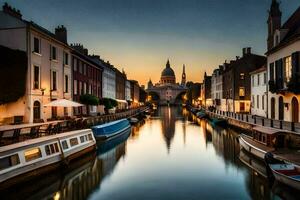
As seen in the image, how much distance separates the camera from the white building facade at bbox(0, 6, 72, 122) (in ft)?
93.1

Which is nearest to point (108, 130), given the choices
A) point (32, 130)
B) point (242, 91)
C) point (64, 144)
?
point (64, 144)

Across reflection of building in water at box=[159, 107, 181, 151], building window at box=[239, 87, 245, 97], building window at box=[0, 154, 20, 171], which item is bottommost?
reflection of building in water at box=[159, 107, 181, 151]

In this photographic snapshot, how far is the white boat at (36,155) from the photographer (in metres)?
15.5

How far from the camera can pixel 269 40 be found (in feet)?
127

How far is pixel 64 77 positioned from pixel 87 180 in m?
21.6

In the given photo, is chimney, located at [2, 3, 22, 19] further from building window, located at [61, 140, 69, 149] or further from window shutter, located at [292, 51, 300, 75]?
window shutter, located at [292, 51, 300, 75]

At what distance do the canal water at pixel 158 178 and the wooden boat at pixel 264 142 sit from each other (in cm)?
80

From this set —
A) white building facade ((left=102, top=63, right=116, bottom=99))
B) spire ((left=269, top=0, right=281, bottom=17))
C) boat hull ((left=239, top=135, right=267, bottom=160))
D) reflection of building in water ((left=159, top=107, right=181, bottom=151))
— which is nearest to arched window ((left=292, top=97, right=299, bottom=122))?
boat hull ((left=239, top=135, right=267, bottom=160))

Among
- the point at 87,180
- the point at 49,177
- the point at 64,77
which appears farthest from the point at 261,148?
the point at 64,77

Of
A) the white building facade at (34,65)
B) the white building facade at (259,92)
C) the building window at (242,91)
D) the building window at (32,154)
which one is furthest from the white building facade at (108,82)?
the building window at (32,154)

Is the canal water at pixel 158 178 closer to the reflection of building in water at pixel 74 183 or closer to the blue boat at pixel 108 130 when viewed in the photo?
the reflection of building in water at pixel 74 183

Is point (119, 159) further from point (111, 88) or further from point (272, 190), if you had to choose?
point (111, 88)

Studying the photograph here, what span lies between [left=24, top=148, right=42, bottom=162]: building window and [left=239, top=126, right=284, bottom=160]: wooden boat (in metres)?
14.9

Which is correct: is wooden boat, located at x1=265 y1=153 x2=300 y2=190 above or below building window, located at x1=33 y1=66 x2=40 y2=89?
below
